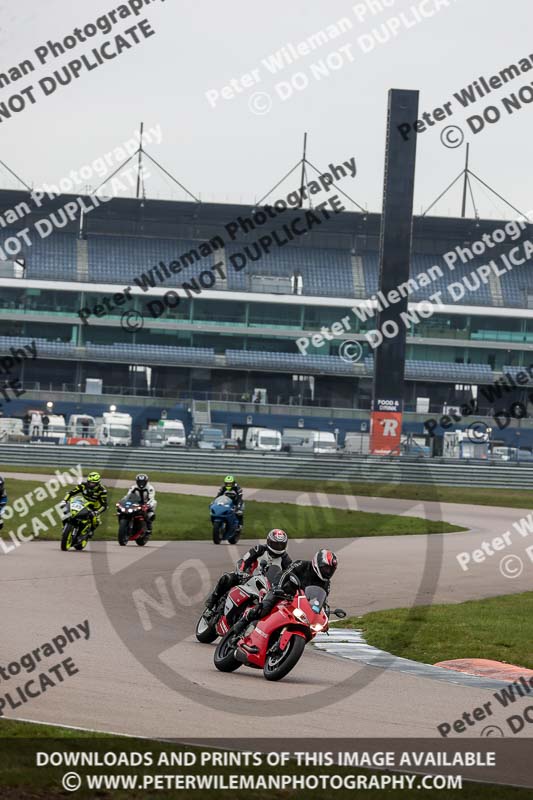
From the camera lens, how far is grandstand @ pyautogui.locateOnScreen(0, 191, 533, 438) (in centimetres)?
8300

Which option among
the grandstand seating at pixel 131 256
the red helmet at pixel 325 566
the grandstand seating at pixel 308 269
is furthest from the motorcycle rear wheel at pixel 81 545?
the grandstand seating at pixel 308 269

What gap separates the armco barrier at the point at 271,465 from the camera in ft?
184

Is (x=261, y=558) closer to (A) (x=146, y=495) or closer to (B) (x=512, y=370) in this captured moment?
(A) (x=146, y=495)

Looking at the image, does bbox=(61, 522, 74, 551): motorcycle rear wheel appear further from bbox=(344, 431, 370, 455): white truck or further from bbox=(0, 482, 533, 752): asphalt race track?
bbox=(344, 431, 370, 455): white truck

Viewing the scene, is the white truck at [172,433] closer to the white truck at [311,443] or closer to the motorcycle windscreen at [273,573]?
the white truck at [311,443]

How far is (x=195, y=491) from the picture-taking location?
45500 mm

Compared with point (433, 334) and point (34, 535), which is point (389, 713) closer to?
point (34, 535)

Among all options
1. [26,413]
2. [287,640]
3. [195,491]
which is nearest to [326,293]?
[26,413]

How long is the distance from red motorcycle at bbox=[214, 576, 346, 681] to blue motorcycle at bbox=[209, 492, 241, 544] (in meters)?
15.4

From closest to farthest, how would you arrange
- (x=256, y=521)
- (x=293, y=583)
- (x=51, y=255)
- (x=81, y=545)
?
(x=293, y=583)
(x=81, y=545)
(x=256, y=521)
(x=51, y=255)

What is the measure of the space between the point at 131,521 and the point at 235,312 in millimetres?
60011

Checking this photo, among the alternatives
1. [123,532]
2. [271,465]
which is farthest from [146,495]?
[271,465]

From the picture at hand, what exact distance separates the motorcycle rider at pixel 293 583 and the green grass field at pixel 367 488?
3706 centimetres

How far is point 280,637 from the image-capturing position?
38.5ft
